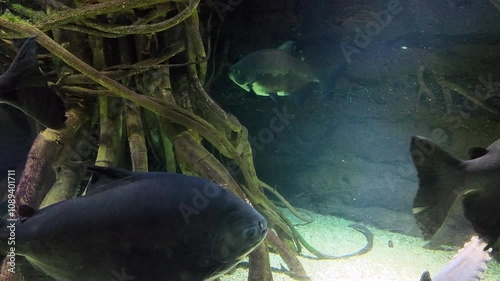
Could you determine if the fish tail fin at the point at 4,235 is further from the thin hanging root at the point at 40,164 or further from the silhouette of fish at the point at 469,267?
the silhouette of fish at the point at 469,267

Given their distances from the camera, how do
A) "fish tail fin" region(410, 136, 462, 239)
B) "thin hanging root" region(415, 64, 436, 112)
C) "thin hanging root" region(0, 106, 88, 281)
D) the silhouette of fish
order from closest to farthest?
"fish tail fin" region(410, 136, 462, 239)
the silhouette of fish
"thin hanging root" region(0, 106, 88, 281)
"thin hanging root" region(415, 64, 436, 112)

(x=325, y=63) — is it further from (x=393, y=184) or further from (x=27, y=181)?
(x=27, y=181)

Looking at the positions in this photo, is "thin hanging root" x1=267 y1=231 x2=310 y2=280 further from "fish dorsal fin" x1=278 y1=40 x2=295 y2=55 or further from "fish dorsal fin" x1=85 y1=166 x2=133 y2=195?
"fish dorsal fin" x1=278 y1=40 x2=295 y2=55

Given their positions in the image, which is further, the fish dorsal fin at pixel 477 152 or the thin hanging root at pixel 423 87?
the thin hanging root at pixel 423 87

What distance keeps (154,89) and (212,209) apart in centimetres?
137

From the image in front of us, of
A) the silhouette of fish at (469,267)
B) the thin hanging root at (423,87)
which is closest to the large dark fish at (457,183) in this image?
the silhouette of fish at (469,267)

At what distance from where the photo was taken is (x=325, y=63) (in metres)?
3.78

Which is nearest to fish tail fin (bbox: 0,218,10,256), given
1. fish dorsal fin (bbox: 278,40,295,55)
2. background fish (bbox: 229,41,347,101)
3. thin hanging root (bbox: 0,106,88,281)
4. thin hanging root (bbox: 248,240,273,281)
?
thin hanging root (bbox: 0,106,88,281)

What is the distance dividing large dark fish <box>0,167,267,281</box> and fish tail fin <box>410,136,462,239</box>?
2.01ft

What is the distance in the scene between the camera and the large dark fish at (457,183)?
1.45m

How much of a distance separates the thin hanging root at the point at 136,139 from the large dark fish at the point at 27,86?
59cm

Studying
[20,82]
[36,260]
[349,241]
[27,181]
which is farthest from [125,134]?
[349,241]

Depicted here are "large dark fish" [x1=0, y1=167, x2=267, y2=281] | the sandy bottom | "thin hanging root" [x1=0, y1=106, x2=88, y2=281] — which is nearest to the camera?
"large dark fish" [x1=0, y1=167, x2=267, y2=281]

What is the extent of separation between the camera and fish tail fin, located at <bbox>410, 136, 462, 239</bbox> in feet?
4.75
